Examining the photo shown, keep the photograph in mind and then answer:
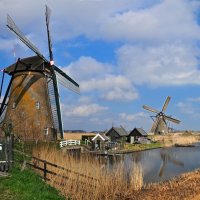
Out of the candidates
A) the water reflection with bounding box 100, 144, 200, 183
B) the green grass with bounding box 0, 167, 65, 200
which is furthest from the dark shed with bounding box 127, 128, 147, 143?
the green grass with bounding box 0, 167, 65, 200

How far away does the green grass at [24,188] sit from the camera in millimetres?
9977

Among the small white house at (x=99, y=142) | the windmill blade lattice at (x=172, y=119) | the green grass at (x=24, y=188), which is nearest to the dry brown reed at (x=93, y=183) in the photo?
the green grass at (x=24, y=188)

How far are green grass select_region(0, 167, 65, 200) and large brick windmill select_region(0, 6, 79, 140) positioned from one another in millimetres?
16404

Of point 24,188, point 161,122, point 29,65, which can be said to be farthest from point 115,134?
point 24,188

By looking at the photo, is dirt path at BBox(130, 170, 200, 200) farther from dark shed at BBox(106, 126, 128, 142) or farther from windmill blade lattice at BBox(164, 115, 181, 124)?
windmill blade lattice at BBox(164, 115, 181, 124)

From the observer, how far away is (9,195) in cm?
995

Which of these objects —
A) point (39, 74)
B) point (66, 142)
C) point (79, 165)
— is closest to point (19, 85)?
point (39, 74)

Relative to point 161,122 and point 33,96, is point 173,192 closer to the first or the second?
point 33,96

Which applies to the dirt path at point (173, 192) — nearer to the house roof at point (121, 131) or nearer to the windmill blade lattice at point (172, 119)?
the house roof at point (121, 131)

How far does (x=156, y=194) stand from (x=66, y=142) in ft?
57.5

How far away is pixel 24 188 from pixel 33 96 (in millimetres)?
19282

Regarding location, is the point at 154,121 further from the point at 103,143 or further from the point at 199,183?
the point at 199,183

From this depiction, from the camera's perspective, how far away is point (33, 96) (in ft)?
97.1

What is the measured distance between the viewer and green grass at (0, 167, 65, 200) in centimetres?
998
